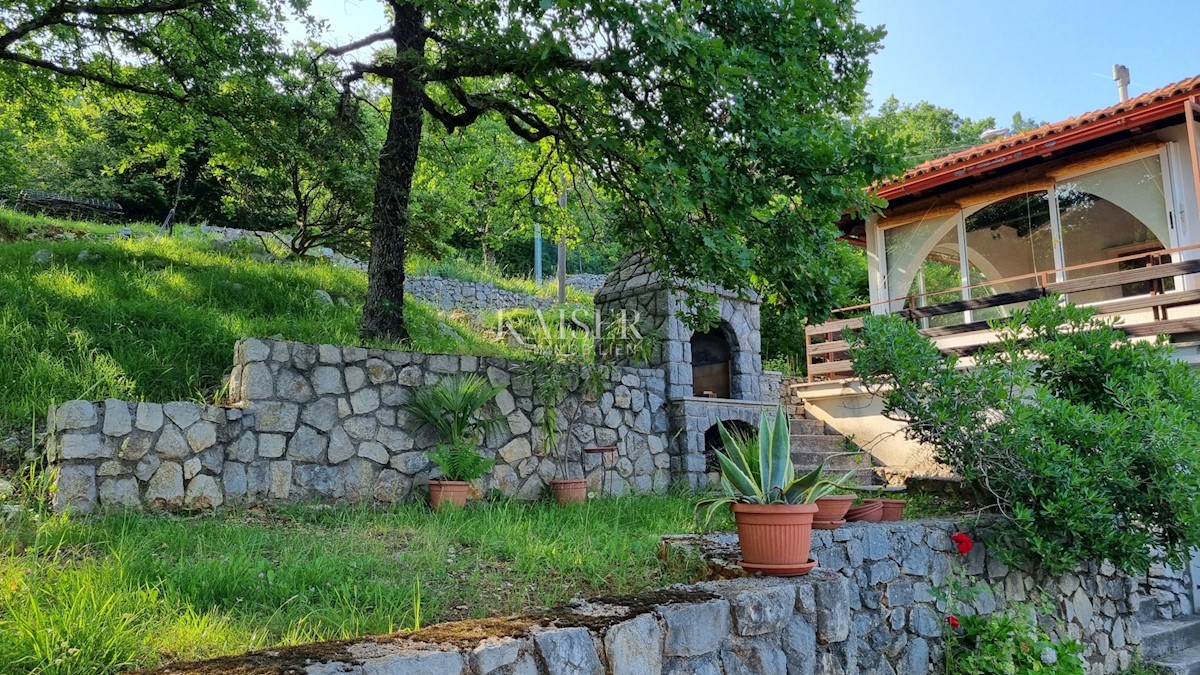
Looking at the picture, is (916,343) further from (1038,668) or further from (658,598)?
(658,598)

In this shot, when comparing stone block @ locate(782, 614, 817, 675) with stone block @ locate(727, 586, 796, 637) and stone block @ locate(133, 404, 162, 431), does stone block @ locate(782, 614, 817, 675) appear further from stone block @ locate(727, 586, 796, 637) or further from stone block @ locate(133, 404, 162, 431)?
stone block @ locate(133, 404, 162, 431)

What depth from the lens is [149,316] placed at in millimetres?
7246

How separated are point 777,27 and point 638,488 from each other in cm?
480

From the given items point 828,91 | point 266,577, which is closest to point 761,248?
point 828,91

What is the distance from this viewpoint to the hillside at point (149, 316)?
19.5ft

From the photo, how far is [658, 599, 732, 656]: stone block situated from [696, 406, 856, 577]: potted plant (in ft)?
1.77

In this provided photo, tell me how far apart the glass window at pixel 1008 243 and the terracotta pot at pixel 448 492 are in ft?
25.9

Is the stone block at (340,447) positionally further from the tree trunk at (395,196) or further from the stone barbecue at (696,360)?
the stone barbecue at (696,360)

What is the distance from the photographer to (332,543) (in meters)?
4.45

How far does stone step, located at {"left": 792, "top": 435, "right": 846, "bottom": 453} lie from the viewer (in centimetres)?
948

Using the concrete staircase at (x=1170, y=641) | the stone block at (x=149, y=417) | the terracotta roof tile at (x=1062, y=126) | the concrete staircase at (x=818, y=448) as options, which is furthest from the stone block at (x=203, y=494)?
the concrete staircase at (x=1170, y=641)

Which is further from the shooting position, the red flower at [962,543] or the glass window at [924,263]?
the glass window at [924,263]

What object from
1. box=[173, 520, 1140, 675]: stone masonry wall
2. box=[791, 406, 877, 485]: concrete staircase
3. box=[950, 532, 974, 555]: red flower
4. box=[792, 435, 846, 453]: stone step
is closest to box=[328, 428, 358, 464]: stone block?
box=[173, 520, 1140, 675]: stone masonry wall

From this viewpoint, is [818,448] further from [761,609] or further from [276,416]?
[761,609]
